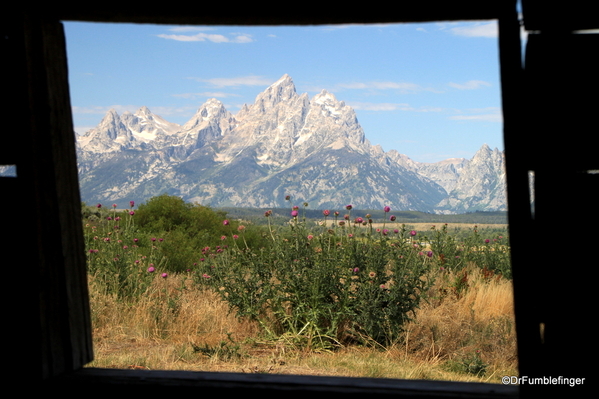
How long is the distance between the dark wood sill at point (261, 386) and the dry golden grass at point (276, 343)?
217 centimetres

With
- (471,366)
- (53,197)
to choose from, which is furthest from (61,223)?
(471,366)

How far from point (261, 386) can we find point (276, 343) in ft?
9.68

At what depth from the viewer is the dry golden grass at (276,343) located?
4137mm

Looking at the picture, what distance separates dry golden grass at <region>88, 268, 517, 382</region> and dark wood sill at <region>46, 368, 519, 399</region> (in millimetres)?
2166

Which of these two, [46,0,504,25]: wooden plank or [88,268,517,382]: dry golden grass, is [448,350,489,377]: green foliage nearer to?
[88,268,517,382]: dry golden grass

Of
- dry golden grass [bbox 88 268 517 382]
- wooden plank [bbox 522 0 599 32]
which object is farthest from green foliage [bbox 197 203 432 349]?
wooden plank [bbox 522 0 599 32]

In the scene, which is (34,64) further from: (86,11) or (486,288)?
(486,288)

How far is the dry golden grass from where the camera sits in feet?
13.6

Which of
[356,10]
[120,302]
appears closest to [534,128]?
[356,10]

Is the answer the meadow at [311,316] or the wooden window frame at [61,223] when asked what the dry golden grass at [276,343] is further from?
the wooden window frame at [61,223]

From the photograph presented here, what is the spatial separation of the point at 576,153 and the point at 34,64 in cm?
179

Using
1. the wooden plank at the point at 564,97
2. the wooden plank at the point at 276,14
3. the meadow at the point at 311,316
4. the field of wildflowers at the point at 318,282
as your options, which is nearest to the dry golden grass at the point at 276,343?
the meadow at the point at 311,316

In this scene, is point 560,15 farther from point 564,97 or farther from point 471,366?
point 471,366

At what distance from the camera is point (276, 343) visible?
4.62 metres
